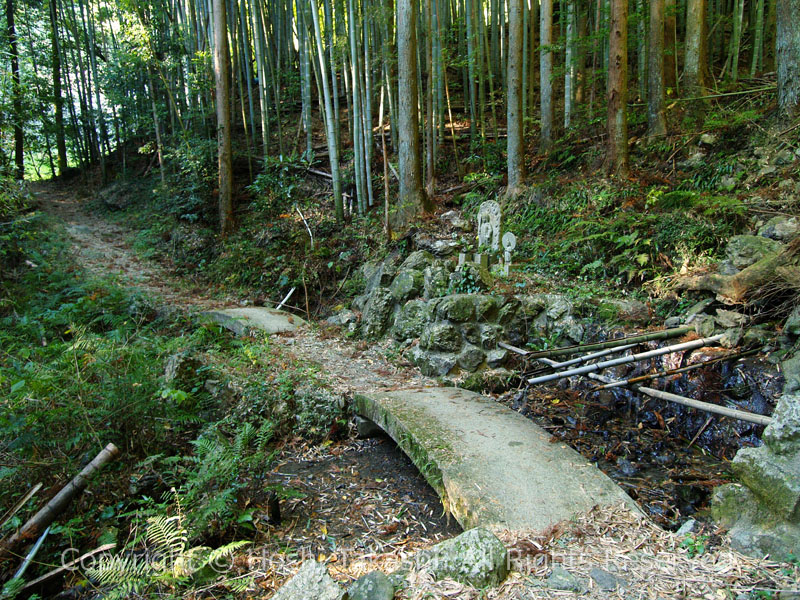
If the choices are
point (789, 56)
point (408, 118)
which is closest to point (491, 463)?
point (789, 56)

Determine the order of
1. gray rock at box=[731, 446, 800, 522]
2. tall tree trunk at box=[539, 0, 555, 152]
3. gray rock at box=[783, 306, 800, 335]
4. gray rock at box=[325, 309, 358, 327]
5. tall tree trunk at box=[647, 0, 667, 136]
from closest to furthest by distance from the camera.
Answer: gray rock at box=[731, 446, 800, 522]
gray rock at box=[783, 306, 800, 335]
tall tree trunk at box=[647, 0, 667, 136]
gray rock at box=[325, 309, 358, 327]
tall tree trunk at box=[539, 0, 555, 152]

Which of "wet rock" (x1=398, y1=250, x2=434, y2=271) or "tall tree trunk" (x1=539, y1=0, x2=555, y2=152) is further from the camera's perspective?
"tall tree trunk" (x1=539, y1=0, x2=555, y2=152)

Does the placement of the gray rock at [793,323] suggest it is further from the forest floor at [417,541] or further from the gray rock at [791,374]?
the forest floor at [417,541]

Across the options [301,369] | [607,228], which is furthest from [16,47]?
[607,228]

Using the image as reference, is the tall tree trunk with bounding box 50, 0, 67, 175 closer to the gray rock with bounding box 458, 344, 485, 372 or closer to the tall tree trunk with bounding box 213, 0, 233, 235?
the tall tree trunk with bounding box 213, 0, 233, 235

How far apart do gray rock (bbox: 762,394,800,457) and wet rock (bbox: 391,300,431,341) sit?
14.6 ft

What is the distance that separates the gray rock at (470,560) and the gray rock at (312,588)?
47cm

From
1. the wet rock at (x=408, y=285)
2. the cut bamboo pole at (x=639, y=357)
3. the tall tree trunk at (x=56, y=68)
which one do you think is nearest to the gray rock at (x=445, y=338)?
the wet rock at (x=408, y=285)

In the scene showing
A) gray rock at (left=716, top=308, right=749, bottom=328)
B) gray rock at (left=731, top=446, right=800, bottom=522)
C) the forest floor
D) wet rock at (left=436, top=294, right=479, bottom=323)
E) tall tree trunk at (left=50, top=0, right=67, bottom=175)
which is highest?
tall tree trunk at (left=50, top=0, right=67, bottom=175)

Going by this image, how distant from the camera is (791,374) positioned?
3.56m

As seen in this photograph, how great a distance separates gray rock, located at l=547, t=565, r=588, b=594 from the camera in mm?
2137

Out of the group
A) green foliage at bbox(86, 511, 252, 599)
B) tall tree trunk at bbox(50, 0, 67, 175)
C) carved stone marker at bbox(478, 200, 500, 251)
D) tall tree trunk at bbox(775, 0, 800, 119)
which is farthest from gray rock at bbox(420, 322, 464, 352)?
tall tree trunk at bbox(50, 0, 67, 175)

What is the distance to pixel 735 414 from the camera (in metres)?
2.92

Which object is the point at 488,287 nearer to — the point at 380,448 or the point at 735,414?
the point at 380,448
